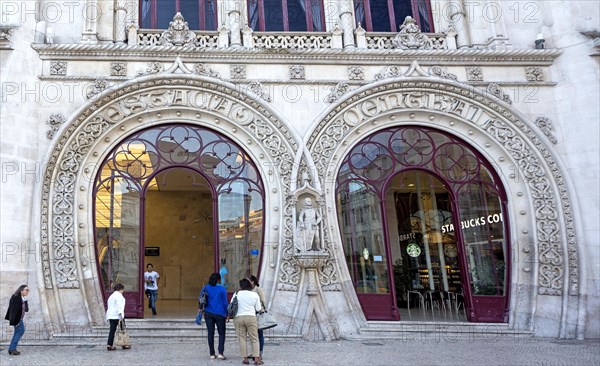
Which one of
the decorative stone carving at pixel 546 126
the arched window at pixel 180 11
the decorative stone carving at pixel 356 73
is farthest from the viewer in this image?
the arched window at pixel 180 11

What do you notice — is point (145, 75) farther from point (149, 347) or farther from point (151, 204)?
point (151, 204)

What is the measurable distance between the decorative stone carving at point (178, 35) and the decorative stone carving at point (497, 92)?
318 inches

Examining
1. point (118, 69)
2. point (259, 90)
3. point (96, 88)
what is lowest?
point (259, 90)

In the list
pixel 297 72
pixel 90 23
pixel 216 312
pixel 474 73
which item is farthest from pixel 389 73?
pixel 90 23

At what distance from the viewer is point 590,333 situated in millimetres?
10922

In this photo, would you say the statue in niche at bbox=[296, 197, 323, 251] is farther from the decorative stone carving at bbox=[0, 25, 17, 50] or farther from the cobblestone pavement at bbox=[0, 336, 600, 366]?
the decorative stone carving at bbox=[0, 25, 17, 50]

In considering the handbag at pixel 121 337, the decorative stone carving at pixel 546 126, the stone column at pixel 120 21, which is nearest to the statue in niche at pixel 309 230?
the handbag at pixel 121 337

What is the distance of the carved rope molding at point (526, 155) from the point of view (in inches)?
452

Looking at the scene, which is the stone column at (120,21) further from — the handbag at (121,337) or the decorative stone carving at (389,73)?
the handbag at (121,337)

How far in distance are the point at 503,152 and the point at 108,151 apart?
1033 centimetres

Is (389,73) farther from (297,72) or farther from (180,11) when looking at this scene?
(180,11)

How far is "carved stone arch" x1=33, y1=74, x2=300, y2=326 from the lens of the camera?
34.9ft

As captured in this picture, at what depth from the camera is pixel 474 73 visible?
12719mm

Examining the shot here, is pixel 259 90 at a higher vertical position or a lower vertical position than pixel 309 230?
higher
